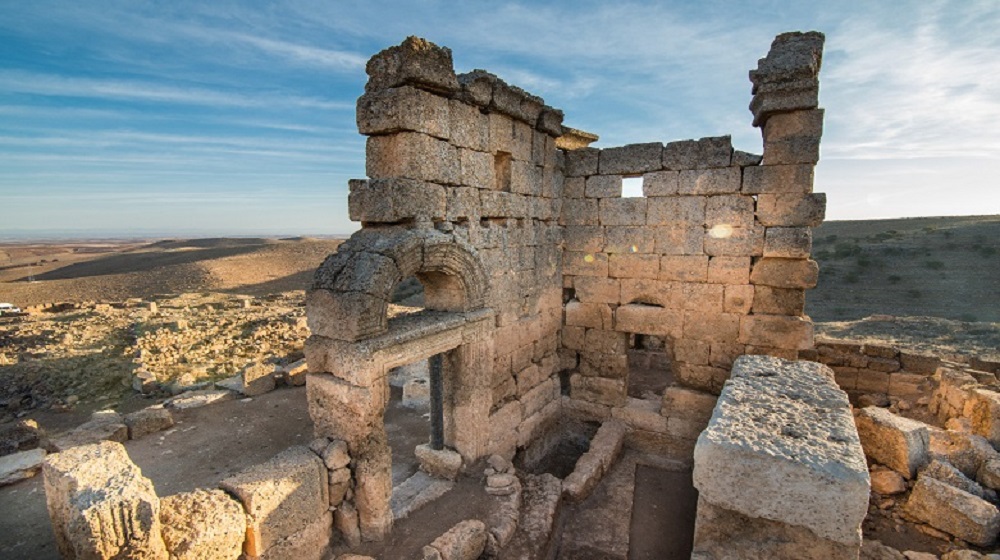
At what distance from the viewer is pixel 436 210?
5.00 meters

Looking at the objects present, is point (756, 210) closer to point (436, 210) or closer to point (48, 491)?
point (436, 210)

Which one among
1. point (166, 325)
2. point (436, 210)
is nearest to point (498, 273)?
point (436, 210)

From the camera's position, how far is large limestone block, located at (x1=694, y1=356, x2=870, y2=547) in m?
3.17

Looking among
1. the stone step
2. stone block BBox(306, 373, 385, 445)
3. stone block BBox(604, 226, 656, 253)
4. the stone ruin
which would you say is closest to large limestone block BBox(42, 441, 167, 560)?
the stone ruin

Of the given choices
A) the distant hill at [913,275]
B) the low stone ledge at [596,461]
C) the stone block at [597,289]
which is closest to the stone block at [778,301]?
the stone block at [597,289]

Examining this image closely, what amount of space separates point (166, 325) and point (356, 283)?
12.8m

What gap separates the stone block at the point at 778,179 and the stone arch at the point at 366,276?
4.12 metres

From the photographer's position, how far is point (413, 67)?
4.48 meters

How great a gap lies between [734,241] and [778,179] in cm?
94

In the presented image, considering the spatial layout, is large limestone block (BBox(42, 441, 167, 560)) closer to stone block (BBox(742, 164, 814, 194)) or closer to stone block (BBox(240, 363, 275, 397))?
stone block (BBox(240, 363, 275, 397))

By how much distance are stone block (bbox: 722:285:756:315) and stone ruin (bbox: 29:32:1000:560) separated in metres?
0.07

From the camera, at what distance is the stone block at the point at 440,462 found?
18.4 ft

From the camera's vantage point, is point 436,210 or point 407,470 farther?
point 407,470

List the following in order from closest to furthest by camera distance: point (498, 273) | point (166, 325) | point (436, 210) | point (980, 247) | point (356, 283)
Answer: point (356, 283)
point (436, 210)
point (498, 273)
point (166, 325)
point (980, 247)
